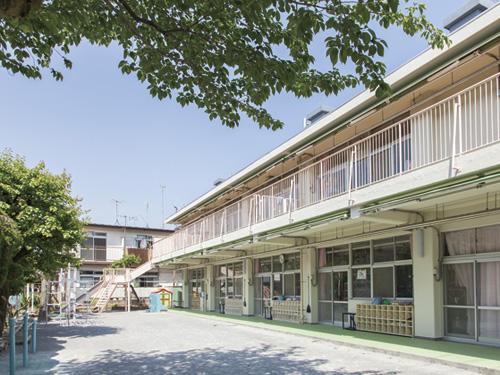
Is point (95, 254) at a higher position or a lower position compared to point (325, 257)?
lower

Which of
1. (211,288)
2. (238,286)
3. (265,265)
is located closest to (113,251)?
(211,288)

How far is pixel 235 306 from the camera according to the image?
82.2 ft

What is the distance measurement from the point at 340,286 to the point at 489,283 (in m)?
6.02

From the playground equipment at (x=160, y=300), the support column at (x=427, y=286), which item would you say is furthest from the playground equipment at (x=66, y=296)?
the support column at (x=427, y=286)

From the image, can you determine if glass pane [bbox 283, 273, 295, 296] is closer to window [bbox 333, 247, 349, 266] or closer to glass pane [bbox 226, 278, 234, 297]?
window [bbox 333, 247, 349, 266]

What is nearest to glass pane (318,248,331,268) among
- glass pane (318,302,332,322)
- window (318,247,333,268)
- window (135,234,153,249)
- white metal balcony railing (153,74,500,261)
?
window (318,247,333,268)

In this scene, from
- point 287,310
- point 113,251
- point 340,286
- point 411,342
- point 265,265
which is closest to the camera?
point 411,342

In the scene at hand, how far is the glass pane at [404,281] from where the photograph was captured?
13.5 meters

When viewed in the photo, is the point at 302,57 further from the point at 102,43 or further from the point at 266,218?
the point at 266,218

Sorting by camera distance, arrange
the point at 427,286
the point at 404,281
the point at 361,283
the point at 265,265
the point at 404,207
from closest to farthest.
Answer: the point at 404,207, the point at 427,286, the point at 404,281, the point at 361,283, the point at 265,265

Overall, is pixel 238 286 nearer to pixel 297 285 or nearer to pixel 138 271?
pixel 297 285

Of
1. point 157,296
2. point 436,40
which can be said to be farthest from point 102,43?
point 157,296

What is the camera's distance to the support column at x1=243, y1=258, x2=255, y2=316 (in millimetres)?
23234

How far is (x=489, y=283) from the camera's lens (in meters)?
11.3
